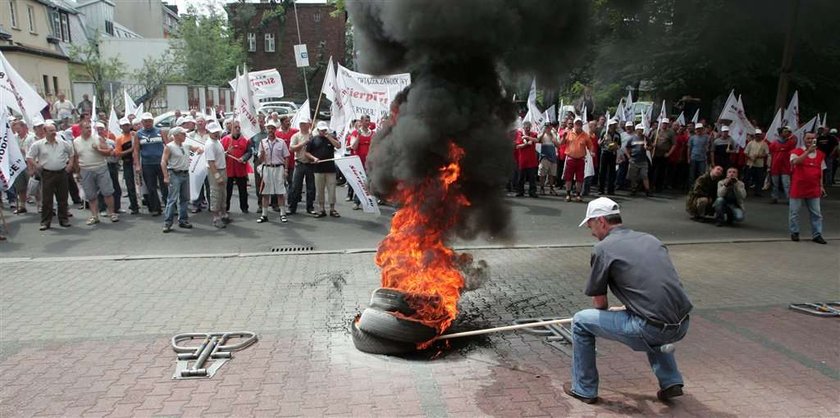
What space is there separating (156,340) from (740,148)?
14.3 meters

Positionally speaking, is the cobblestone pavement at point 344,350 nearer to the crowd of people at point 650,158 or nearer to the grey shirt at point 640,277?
the grey shirt at point 640,277

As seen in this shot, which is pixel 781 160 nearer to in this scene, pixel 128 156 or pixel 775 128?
pixel 775 128

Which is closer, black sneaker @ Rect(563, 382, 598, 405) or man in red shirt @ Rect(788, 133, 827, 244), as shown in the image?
black sneaker @ Rect(563, 382, 598, 405)

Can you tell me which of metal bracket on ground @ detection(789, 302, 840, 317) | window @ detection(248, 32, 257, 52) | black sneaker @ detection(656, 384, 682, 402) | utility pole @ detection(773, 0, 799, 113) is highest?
window @ detection(248, 32, 257, 52)

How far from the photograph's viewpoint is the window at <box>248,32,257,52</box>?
46.4 metres

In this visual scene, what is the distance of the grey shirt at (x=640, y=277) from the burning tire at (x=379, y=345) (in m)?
1.69

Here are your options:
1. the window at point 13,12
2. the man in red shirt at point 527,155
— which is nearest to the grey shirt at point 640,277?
the man in red shirt at point 527,155

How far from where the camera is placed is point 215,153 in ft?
32.2

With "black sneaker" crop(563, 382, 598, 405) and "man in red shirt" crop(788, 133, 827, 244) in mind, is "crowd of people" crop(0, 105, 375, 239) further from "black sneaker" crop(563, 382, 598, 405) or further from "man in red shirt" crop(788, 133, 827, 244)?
"man in red shirt" crop(788, 133, 827, 244)

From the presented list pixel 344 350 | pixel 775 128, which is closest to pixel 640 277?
pixel 344 350

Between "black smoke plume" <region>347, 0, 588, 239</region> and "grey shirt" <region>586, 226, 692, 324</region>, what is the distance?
1924mm

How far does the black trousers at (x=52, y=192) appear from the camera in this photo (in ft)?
31.3

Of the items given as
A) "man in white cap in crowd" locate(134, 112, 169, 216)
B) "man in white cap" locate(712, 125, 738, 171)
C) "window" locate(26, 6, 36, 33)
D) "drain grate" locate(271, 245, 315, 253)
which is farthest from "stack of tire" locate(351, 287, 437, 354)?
"window" locate(26, 6, 36, 33)

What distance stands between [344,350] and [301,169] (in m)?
6.57
